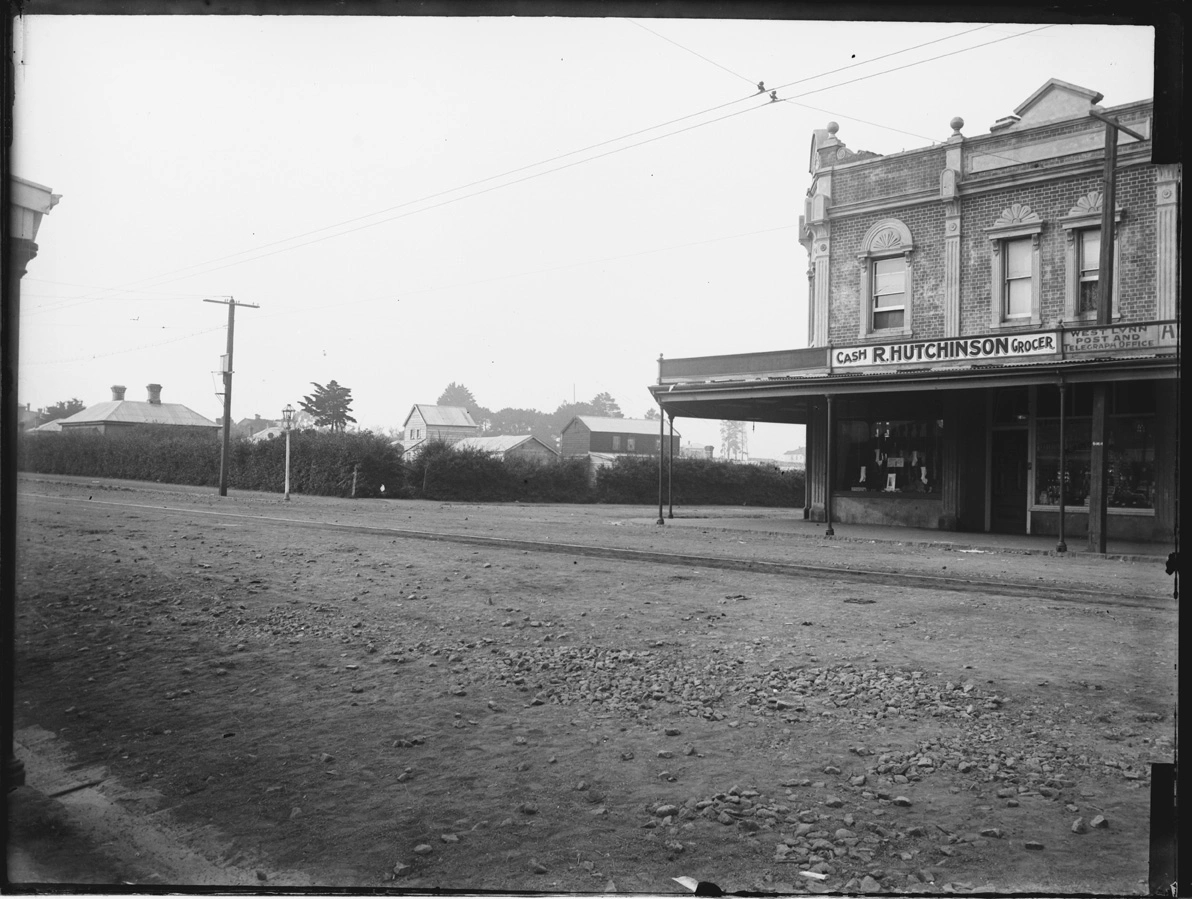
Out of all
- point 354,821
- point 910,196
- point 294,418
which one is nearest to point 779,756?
point 354,821

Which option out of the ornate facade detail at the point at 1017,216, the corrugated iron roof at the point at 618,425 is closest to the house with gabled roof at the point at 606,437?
the corrugated iron roof at the point at 618,425

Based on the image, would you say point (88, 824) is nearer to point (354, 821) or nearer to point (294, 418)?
point (354, 821)

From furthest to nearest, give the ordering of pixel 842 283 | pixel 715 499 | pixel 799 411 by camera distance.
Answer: pixel 715 499 < pixel 799 411 < pixel 842 283

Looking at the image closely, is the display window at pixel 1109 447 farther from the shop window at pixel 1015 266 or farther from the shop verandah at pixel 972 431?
the shop window at pixel 1015 266

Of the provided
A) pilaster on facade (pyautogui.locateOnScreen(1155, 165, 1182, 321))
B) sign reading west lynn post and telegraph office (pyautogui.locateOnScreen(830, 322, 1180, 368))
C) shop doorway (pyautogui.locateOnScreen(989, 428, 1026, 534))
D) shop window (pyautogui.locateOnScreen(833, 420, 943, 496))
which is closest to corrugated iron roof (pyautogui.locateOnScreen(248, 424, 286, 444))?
shop window (pyautogui.locateOnScreen(833, 420, 943, 496))

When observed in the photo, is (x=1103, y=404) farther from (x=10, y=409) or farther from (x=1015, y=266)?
(x=10, y=409)

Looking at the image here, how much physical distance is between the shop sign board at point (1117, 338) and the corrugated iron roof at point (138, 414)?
31.0m

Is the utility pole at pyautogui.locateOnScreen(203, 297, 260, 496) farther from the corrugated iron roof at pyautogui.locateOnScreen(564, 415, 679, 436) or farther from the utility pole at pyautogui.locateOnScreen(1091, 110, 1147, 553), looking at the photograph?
the corrugated iron roof at pyautogui.locateOnScreen(564, 415, 679, 436)

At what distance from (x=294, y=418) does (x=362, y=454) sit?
309 cm

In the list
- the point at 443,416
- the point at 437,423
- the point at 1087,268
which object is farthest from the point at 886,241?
the point at 443,416

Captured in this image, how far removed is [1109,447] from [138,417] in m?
33.4

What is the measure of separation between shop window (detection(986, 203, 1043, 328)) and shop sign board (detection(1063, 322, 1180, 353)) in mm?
2820

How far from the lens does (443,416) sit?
65.6 metres

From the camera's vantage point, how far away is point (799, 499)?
40969mm
